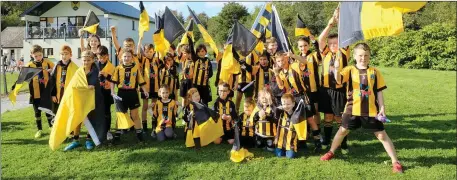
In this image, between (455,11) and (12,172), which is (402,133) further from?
(455,11)

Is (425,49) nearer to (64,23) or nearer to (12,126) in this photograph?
(12,126)

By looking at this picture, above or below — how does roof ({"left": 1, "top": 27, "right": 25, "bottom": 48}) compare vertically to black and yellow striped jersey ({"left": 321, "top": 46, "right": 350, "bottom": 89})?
above

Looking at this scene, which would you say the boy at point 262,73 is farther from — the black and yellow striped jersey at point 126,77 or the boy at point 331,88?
the black and yellow striped jersey at point 126,77

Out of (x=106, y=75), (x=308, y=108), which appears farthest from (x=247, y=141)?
(x=106, y=75)

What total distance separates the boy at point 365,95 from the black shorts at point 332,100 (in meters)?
0.57

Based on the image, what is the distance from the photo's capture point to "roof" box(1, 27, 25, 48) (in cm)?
4803

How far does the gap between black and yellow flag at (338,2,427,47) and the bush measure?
23.2 m

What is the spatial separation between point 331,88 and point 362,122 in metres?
0.88

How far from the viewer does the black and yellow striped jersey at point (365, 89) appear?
526 cm

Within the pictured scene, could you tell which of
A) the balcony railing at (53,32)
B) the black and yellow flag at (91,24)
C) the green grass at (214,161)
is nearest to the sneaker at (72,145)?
the green grass at (214,161)

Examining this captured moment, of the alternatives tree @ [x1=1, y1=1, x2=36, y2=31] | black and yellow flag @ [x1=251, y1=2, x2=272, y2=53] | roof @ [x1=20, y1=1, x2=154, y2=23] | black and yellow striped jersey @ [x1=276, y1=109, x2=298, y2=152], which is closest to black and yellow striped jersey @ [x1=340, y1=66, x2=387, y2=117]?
black and yellow striped jersey @ [x1=276, y1=109, x2=298, y2=152]

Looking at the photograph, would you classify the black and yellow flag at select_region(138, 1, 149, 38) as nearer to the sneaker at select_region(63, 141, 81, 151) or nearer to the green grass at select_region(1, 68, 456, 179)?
the green grass at select_region(1, 68, 456, 179)

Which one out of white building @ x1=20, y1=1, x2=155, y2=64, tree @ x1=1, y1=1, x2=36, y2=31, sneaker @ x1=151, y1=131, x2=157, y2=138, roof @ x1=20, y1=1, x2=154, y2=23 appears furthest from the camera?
tree @ x1=1, y1=1, x2=36, y2=31

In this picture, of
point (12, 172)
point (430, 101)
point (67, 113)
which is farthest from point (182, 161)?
point (430, 101)
